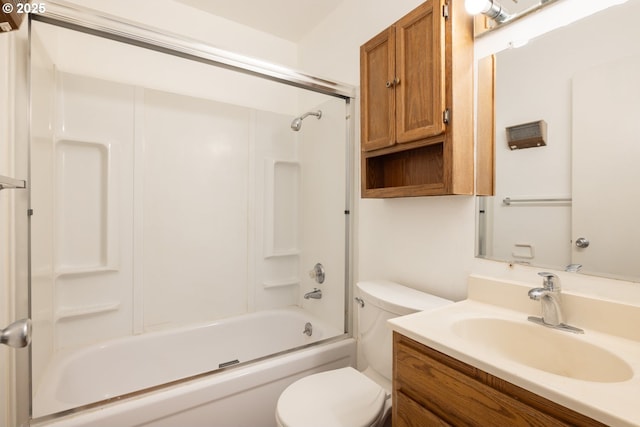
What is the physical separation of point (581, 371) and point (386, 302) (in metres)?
0.61

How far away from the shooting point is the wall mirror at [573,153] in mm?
861

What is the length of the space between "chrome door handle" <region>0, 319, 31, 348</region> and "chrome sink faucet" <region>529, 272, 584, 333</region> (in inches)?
52.2

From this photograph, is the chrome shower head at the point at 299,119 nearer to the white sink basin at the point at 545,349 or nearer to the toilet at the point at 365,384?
the toilet at the point at 365,384

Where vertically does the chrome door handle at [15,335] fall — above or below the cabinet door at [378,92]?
Answer: below

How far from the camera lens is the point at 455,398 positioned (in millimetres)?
759

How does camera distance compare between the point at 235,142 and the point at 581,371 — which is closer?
the point at 581,371

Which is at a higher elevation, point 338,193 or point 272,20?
point 272,20

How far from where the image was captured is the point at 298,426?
1.00m

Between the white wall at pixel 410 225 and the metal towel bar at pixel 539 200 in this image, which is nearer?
the metal towel bar at pixel 539 200

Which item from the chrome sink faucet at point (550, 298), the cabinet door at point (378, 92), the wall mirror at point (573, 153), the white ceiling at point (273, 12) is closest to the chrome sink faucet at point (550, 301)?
the chrome sink faucet at point (550, 298)

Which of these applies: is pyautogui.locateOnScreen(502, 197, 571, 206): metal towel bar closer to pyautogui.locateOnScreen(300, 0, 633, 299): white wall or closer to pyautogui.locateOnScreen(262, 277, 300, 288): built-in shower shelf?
pyautogui.locateOnScreen(300, 0, 633, 299): white wall

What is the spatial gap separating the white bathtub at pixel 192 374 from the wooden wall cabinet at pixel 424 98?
100 centimetres

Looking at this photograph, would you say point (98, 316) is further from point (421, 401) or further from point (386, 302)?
point (421, 401)

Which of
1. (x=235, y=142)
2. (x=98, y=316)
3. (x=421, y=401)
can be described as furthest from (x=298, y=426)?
(x=235, y=142)
